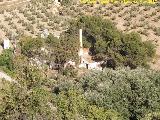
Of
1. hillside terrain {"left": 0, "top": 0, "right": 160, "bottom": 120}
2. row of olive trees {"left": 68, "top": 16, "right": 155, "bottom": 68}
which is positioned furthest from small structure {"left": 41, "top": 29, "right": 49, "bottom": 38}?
row of olive trees {"left": 68, "top": 16, "right": 155, "bottom": 68}

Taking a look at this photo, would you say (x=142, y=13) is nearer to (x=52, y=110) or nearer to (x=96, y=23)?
(x=96, y=23)

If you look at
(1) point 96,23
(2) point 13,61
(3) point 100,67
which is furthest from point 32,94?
(1) point 96,23

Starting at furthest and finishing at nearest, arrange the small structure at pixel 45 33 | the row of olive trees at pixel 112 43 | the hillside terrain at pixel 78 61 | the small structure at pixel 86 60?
the small structure at pixel 45 33, the small structure at pixel 86 60, the row of olive trees at pixel 112 43, the hillside terrain at pixel 78 61

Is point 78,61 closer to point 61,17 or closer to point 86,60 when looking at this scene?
point 86,60

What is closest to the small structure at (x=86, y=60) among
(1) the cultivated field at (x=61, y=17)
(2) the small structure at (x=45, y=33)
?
(2) the small structure at (x=45, y=33)

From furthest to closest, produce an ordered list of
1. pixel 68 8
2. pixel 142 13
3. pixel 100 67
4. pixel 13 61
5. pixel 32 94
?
pixel 68 8
pixel 142 13
pixel 100 67
pixel 13 61
pixel 32 94

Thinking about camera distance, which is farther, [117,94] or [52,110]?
[117,94]

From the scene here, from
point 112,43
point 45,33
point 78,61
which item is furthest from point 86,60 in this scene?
point 45,33

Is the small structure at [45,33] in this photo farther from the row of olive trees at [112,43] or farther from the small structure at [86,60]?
the small structure at [86,60]

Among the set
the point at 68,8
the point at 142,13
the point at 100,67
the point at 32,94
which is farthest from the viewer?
the point at 68,8
